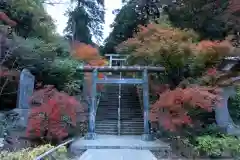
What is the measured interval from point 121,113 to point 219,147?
8.25 meters

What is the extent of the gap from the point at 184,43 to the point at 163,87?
2713 mm

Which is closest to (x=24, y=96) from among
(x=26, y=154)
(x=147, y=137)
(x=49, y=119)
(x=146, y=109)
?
(x=49, y=119)

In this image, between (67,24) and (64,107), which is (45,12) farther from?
(67,24)

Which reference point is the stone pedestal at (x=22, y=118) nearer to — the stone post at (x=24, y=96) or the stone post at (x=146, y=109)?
the stone post at (x=24, y=96)

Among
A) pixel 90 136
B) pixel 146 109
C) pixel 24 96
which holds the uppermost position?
pixel 24 96

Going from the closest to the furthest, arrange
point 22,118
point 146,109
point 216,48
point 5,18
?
point 22,118, point 216,48, point 5,18, point 146,109

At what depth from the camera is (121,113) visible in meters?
18.5

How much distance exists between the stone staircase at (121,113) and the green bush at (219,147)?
5.52 metres

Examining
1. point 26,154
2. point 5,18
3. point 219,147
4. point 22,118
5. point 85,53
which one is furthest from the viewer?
point 85,53

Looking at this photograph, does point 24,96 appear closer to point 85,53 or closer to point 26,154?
point 26,154

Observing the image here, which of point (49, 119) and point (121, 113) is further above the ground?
point (121, 113)

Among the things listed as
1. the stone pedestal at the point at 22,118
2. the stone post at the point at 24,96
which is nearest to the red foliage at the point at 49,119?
the stone pedestal at the point at 22,118

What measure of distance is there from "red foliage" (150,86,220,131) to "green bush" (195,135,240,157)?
1.25 metres

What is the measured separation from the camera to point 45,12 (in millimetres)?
18734
